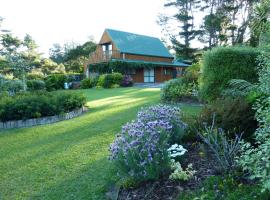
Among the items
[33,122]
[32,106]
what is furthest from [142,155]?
[32,106]

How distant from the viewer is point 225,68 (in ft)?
29.8

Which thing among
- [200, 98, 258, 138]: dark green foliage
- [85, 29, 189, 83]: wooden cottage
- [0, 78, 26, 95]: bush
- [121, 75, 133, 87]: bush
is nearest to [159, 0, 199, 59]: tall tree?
[85, 29, 189, 83]: wooden cottage

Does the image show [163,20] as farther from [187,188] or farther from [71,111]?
[187,188]

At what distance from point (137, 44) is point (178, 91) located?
25.2 m

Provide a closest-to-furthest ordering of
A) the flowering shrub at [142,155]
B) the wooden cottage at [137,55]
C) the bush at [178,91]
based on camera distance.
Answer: the flowering shrub at [142,155]
the bush at [178,91]
the wooden cottage at [137,55]

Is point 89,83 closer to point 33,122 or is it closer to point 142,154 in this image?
point 33,122

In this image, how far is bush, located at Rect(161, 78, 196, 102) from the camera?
1129 centimetres

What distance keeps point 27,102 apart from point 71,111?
1.61m

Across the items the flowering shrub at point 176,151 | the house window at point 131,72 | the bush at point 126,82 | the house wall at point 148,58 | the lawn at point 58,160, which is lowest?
the lawn at point 58,160

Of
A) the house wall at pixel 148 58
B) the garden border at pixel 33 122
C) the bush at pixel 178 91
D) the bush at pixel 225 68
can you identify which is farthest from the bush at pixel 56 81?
the bush at pixel 225 68

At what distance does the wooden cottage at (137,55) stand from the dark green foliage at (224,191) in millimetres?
28156

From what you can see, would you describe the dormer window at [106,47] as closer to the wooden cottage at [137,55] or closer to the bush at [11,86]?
the wooden cottage at [137,55]

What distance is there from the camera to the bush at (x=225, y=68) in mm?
8953

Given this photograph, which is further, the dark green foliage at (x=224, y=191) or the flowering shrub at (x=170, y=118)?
the flowering shrub at (x=170, y=118)
